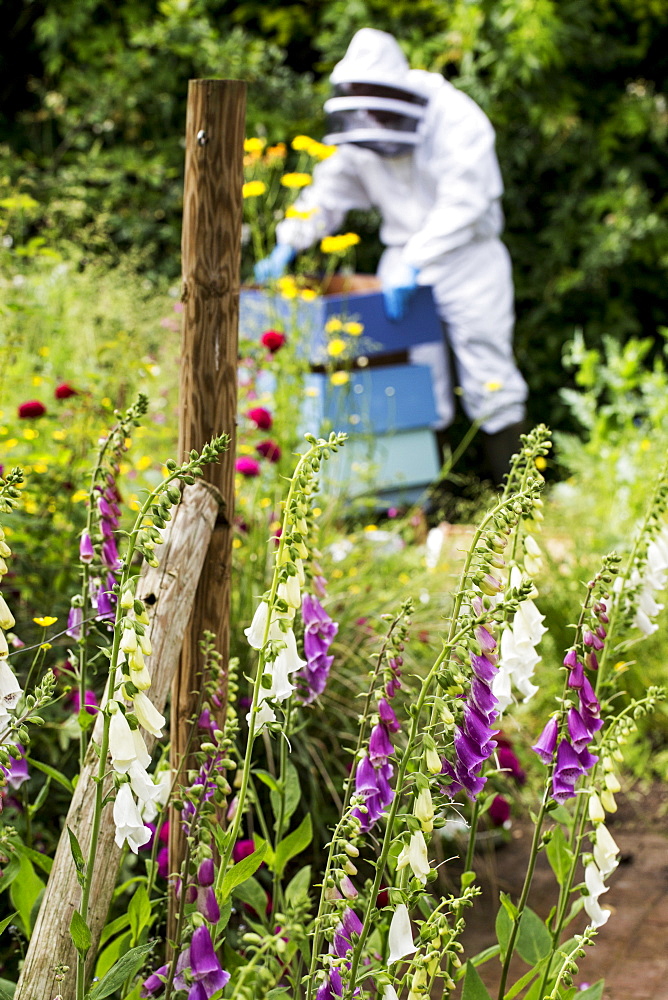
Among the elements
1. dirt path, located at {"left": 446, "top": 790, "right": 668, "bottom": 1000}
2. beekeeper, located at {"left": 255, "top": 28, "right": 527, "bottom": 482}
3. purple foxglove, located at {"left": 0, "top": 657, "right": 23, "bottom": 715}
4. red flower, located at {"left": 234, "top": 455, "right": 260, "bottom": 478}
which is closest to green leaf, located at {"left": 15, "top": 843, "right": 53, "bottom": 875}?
purple foxglove, located at {"left": 0, "top": 657, "right": 23, "bottom": 715}

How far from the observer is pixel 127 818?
3.26 feet

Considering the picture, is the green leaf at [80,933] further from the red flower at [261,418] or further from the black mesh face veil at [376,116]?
the black mesh face veil at [376,116]

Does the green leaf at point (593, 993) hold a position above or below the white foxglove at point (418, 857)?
below

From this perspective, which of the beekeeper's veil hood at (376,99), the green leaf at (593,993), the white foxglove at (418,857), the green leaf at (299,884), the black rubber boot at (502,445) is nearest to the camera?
the white foxglove at (418,857)

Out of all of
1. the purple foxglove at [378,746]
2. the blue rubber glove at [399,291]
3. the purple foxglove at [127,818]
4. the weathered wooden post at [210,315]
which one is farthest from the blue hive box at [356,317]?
the purple foxglove at [127,818]

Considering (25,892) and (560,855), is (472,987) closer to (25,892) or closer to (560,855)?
(560,855)

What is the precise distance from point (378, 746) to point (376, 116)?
13.7ft

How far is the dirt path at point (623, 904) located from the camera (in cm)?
211

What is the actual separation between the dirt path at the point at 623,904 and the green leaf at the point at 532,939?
67cm

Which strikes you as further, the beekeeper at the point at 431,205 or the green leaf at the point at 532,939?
the beekeeper at the point at 431,205

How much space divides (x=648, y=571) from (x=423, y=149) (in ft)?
13.1

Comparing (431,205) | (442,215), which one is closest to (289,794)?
(442,215)

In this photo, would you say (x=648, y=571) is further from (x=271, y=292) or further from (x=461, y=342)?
(x=461, y=342)

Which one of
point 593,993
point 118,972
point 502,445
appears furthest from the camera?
point 502,445
